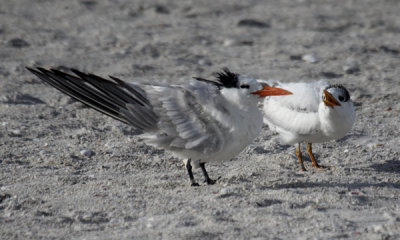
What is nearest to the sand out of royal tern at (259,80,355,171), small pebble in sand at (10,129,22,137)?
small pebble in sand at (10,129,22,137)

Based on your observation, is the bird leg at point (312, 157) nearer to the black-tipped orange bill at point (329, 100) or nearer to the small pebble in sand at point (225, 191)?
the black-tipped orange bill at point (329, 100)

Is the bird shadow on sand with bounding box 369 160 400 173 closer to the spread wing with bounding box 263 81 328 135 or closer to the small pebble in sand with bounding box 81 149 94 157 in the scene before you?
the spread wing with bounding box 263 81 328 135

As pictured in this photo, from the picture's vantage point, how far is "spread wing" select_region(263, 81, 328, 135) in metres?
4.83

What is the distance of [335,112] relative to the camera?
4.66 m

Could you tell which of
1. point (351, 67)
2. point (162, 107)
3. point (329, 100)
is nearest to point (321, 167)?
point (329, 100)

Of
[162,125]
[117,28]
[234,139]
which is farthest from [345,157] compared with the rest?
[117,28]

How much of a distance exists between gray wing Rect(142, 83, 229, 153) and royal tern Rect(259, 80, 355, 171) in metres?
0.93

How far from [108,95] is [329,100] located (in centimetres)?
167

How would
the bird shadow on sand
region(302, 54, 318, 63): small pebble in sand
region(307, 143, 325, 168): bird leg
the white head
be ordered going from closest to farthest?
the white head → the bird shadow on sand → region(307, 143, 325, 168): bird leg → region(302, 54, 318, 63): small pebble in sand

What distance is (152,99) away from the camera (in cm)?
425

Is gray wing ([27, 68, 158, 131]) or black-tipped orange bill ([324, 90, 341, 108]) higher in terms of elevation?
gray wing ([27, 68, 158, 131])

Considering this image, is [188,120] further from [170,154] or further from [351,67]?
[351,67]

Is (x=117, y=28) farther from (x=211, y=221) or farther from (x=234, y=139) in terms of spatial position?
(x=211, y=221)

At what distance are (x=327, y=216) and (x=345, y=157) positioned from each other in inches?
56.9
